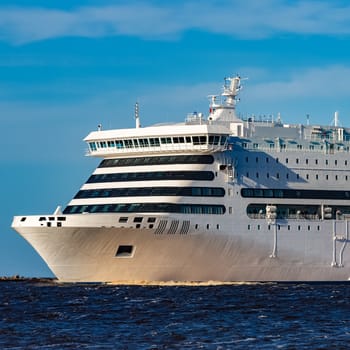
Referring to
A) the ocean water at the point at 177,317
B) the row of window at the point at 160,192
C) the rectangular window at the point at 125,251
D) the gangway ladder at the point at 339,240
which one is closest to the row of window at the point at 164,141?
the row of window at the point at 160,192

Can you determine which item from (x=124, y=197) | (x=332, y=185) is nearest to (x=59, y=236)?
(x=124, y=197)

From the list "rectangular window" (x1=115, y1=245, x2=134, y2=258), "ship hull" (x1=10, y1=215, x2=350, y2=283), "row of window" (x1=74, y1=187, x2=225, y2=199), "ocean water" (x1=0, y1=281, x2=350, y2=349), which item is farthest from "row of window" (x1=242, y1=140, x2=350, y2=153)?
"rectangular window" (x1=115, y1=245, x2=134, y2=258)

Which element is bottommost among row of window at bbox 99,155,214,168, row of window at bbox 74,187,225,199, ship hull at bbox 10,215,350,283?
ship hull at bbox 10,215,350,283

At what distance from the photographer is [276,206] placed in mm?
59562

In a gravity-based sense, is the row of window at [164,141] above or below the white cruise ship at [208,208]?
above

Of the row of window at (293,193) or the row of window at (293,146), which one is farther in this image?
the row of window at (293,146)

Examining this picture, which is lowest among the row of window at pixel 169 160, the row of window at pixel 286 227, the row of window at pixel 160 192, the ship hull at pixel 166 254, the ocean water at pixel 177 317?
the ocean water at pixel 177 317

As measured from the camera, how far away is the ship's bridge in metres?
57.2

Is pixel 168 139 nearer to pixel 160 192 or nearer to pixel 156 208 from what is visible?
pixel 160 192

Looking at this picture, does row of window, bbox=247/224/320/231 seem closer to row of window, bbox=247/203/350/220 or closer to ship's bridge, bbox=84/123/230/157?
row of window, bbox=247/203/350/220

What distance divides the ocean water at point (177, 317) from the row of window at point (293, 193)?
497 centimetres

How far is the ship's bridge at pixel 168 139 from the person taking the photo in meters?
57.2

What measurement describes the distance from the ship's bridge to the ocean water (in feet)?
23.9

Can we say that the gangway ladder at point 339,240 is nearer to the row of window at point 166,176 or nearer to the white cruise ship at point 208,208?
the white cruise ship at point 208,208
